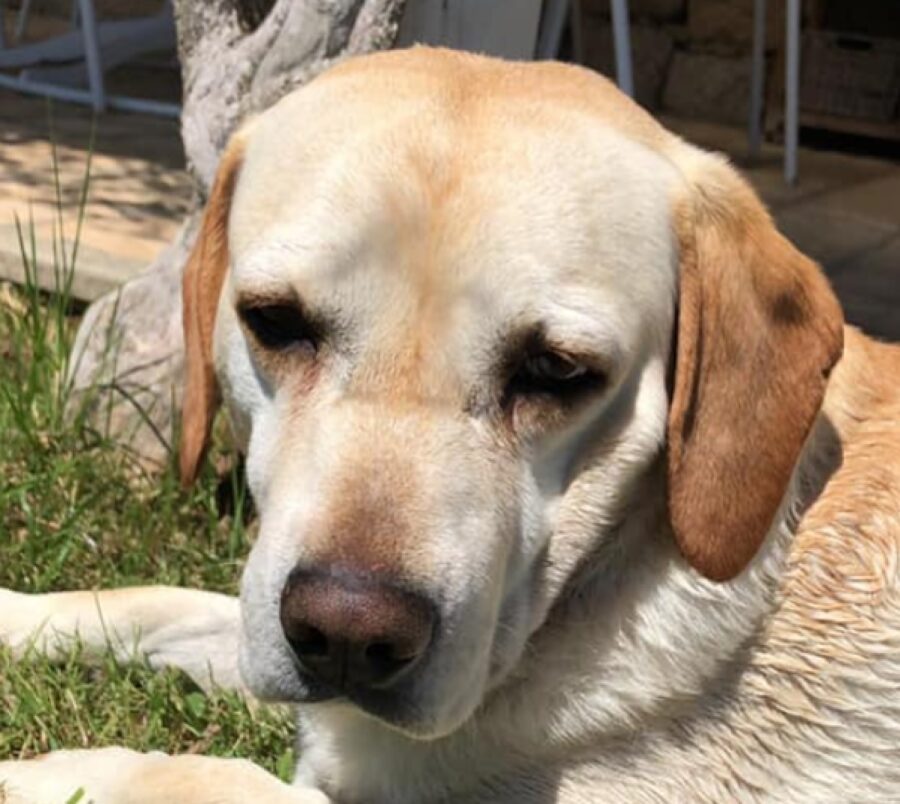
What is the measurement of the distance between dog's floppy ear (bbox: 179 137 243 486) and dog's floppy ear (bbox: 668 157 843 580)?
2.79ft

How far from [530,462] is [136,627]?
1.48 m

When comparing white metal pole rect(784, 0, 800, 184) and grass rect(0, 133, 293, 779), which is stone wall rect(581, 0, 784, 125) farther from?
grass rect(0, 133, 293, 779)

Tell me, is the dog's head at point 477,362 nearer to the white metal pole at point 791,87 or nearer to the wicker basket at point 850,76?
the white metal pole at point 791,87

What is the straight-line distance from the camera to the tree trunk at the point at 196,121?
4531mm

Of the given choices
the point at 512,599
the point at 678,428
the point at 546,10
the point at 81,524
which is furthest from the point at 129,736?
the point at 546,10

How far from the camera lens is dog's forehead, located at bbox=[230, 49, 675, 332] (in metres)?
2.71

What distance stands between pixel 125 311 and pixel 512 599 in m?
2.50

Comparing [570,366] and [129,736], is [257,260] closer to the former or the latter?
[570,366]

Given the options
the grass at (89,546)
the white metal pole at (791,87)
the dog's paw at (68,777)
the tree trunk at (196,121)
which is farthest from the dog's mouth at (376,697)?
the white metal pole at (791,87)

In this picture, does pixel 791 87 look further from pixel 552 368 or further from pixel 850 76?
pixel 552 368

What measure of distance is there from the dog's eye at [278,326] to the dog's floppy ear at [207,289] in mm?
306

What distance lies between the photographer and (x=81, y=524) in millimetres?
4441

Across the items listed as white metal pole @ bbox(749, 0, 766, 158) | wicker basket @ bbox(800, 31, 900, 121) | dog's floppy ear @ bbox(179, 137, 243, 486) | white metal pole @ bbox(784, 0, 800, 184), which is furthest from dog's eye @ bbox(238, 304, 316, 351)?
wicker basket @ bbox(800, 31, 900, 121)

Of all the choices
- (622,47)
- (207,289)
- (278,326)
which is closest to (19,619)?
(207,289)
